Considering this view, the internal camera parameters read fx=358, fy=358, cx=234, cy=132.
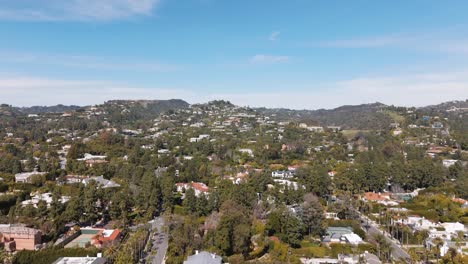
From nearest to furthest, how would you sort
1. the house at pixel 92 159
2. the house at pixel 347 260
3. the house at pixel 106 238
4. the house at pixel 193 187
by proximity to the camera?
1. the house at pixel 347 260
2. the house at pixel 106 238
3. the house at pixel 193 187
4. the house at pixel 92 159

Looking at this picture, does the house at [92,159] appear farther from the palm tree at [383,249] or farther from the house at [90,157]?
the palm tree at [383,249]

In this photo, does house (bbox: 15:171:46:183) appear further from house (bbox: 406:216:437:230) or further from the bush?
house (bbox: 406:216:437:230)

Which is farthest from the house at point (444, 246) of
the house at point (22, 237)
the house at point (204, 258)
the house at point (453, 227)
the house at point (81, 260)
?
the house at point (22, 237)

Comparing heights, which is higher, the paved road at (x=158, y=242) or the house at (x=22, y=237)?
the house at (x=22, y=237)

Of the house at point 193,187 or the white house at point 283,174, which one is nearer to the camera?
the house at point 193,187

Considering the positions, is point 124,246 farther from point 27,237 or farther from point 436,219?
point 436,219

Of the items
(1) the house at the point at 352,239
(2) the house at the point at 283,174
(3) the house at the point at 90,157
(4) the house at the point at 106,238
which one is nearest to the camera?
(4) the house at the point at 106,238

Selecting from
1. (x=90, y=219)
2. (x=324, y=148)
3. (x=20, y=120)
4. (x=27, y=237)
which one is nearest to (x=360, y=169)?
(x=324, y=148)
